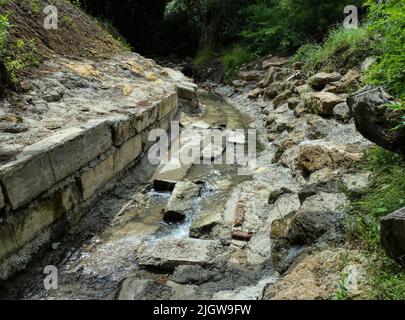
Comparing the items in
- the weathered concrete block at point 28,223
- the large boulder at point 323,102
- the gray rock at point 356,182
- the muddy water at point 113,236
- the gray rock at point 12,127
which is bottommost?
the muddy water at point 113,236

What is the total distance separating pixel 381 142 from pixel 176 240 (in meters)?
1.92

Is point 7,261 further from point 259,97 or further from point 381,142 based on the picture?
point 259,97

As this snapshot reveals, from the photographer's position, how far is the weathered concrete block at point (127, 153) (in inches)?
183

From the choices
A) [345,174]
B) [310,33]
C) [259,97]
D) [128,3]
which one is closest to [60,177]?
[345,174]

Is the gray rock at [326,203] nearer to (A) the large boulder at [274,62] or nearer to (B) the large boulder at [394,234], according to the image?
(B) the large boulder at [394,234]

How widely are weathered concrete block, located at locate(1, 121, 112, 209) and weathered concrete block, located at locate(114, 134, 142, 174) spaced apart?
0.46 meters

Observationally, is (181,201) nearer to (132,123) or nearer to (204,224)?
(204,224)

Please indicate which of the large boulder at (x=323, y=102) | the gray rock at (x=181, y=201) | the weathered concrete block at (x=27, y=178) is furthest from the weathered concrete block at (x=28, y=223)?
the large boulder at (x=323, y=102)

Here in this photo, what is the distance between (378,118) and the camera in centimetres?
294

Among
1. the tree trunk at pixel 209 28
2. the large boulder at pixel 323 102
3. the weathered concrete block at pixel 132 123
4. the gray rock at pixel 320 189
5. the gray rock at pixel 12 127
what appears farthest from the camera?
the tree trunk at pixel 209 28

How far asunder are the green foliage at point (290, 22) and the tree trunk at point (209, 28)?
6.29ft

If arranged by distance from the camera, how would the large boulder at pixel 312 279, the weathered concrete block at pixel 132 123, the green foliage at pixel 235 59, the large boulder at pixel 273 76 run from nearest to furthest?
the large boulder at pixel 312 279, the weathered concrete block at pixel 132 123, the large boulder at pixel 273 76, the green foliage at pixel 235 59

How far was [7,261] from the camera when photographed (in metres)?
2.93
